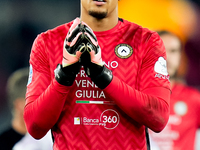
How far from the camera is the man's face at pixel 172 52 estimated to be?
116 inches

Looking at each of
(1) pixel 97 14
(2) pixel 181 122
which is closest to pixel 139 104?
(1) pixel 97 14

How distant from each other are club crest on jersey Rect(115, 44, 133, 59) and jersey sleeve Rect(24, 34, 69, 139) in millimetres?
310

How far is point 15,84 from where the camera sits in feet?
9.19

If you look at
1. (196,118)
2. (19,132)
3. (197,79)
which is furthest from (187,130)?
(19,132)

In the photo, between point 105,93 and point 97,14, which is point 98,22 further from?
point 105,93

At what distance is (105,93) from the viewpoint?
1362 mm

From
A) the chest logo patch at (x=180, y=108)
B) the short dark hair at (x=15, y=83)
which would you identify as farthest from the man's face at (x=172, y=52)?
the short dark hair at (x=15, y=83)

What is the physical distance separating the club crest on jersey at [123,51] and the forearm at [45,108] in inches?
12.4

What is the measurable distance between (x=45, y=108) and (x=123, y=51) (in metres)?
0.43

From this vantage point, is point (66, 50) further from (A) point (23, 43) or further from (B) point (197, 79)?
(B) point (197, 79)

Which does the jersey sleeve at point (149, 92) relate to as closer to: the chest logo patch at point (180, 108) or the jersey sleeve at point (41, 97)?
the jersey sleeve at point (41, 97)

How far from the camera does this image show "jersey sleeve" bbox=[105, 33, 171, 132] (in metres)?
1.31

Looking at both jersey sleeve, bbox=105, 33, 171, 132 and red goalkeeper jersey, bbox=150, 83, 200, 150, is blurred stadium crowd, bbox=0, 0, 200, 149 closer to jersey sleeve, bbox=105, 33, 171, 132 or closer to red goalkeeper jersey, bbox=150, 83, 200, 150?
red goalkeeper jersey, bbox=150, 83, 200, 150

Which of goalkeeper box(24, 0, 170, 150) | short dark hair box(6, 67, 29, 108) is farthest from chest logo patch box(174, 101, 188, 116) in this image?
goalkeeper box(24, 0, 170, 150)
